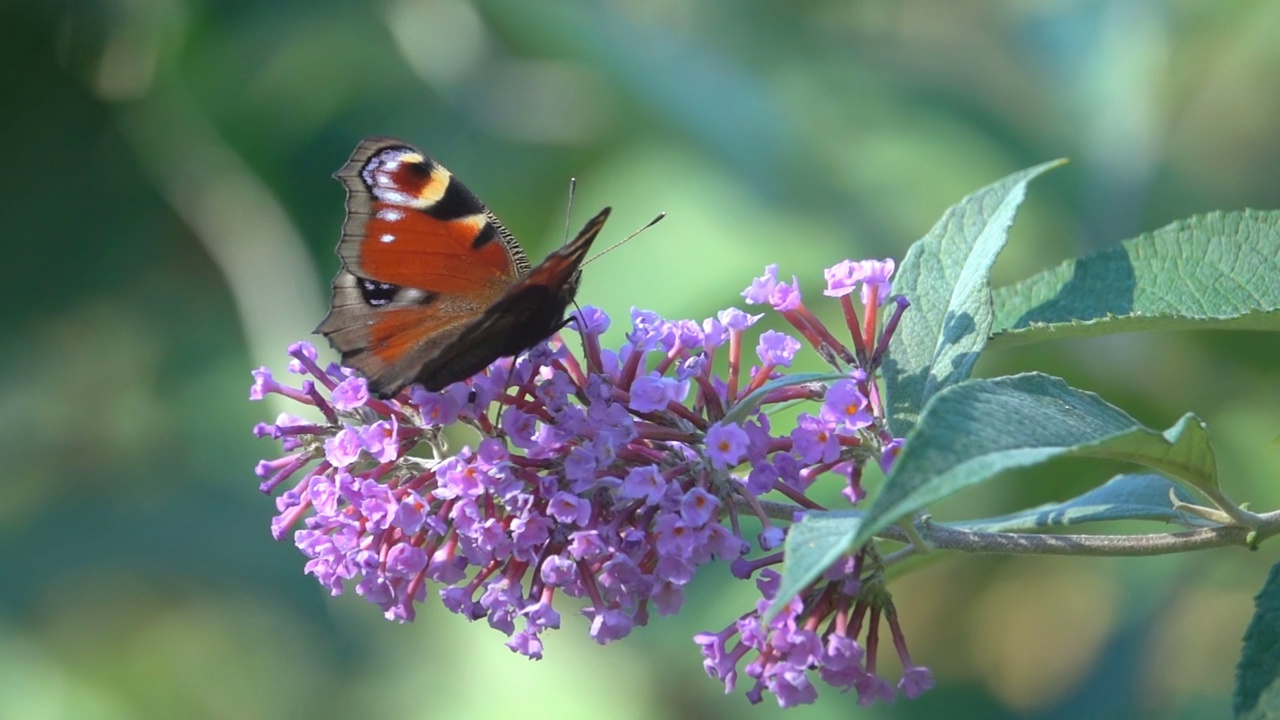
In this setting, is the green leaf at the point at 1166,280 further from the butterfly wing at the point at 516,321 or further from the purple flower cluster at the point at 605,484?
the butterfly wing at the point at 516,321

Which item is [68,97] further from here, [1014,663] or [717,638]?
[717,638]

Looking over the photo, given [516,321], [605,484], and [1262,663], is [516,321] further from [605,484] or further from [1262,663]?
[1262,663]

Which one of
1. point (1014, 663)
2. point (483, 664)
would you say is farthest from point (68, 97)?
point (1014, 663)

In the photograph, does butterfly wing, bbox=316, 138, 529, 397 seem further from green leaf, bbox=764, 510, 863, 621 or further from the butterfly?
green leaf, bbox=764, 510, 863, 621

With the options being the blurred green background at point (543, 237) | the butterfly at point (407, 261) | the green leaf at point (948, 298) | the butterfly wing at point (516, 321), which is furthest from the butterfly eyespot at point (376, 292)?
the blurred green background at point (543, 237)

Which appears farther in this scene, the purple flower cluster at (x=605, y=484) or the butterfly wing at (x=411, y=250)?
the butterfly wing at (x=411, y=250)

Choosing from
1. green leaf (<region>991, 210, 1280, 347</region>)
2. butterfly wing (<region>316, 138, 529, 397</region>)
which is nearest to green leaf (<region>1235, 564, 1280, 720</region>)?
green leaf (<region>991, 210, 1280, 347</region>)
